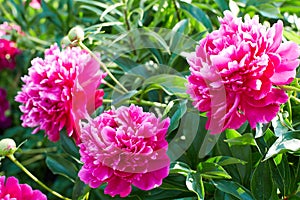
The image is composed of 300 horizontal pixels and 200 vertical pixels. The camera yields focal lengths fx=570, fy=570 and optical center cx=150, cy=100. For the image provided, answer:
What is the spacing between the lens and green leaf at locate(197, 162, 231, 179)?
0.87 meters

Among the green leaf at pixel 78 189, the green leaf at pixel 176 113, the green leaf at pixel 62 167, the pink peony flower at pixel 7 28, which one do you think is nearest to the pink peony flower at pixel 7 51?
the pink peony flower at pixel 7 28

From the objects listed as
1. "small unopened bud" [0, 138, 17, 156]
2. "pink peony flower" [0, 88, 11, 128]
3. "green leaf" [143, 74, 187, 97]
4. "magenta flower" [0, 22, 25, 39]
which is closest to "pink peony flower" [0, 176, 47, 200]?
"small unopened bud" [0, 138, 17, 156]

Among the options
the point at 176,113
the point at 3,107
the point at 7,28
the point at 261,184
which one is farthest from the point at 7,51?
the point at 261,184

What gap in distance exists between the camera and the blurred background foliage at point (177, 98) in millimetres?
885

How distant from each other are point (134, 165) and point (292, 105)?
1.08 feet

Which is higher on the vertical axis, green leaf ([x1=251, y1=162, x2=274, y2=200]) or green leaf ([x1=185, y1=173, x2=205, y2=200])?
green leaf ([x1=185, y1=173, x2=205, y2=200])

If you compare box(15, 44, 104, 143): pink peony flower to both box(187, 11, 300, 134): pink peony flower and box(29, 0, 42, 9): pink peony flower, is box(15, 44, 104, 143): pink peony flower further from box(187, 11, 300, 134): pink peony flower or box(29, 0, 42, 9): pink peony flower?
box(29, 0, 42, 9): pink peony flower

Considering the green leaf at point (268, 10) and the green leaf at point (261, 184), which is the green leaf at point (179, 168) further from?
the green leaf at point (268, 10)

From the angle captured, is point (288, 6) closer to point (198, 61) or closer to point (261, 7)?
point (261, 7)

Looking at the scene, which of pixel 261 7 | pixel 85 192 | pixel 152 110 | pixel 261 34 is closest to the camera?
pixel 261 34

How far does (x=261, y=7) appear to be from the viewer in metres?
1.19

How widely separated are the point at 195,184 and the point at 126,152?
0.39ft

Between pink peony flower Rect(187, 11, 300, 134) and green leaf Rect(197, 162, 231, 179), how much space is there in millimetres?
78

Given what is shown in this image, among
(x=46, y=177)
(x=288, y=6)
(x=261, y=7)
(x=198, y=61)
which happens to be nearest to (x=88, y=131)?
(x=198, y=61)
